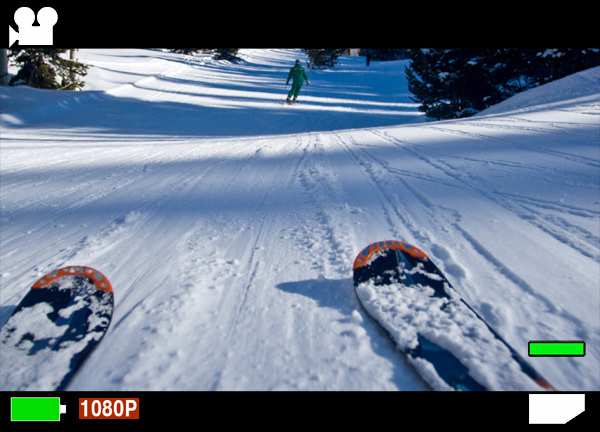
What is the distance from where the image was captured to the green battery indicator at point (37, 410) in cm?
113

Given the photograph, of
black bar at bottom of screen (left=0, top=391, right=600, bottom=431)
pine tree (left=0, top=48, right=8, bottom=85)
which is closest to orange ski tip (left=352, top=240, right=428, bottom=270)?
black bar at bottom of screen (left=0, top=391, right=600, bottom=431)

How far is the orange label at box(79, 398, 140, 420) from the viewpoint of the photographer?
113 centimetres

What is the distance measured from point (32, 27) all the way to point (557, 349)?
3167 mm

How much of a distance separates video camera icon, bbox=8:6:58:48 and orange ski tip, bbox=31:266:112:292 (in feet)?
4.90

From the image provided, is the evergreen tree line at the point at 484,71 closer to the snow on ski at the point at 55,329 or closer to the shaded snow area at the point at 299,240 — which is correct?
the shaded snow area at the point at 299,240

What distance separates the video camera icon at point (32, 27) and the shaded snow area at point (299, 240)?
1299 mm

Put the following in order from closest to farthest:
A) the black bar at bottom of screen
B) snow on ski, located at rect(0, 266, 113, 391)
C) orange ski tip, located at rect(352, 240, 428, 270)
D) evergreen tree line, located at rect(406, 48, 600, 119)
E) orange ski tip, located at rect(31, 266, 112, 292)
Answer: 1. the black bar at bottom of screen
2. snow on ski, located at rect(0, 266, 113, 391)
3. orange ski tip, located at rect(31, 266, 112, 292)
4. orange ski tip, located at rect(352, 240, 428, 270)
5. evergreen tree line, located at rect(406, 48, 600, 119)

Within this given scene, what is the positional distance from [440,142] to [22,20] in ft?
15.1

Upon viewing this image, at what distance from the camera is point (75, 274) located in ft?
5.54

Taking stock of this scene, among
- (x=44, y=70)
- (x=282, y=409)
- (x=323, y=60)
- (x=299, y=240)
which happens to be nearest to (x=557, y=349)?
(x=282, y=409)

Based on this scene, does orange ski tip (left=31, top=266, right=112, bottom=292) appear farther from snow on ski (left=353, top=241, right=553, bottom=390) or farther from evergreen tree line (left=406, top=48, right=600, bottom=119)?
evergreen tree line (left=406, top=48, right=600, bottom=119)

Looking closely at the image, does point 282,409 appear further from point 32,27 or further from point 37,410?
point 32,27

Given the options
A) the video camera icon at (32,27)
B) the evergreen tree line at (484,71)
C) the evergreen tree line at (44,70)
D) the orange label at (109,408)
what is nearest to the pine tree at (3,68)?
the evergreen tree line at (44,70)

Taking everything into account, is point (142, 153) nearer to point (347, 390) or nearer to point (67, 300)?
point (67, 300)
